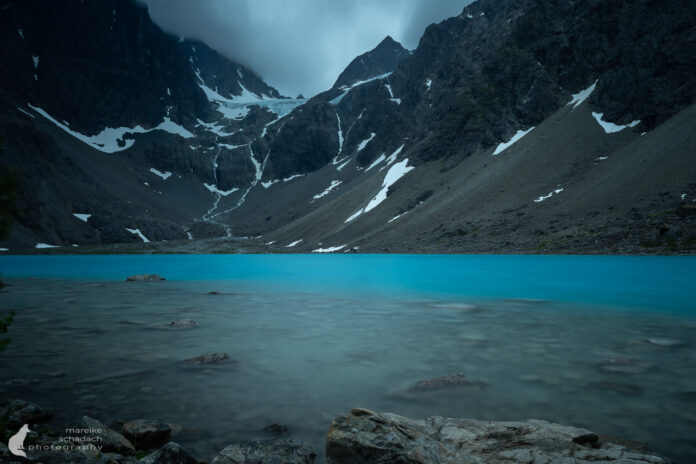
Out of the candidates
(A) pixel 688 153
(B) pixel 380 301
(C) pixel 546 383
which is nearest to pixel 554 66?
(A) pixel 688 153

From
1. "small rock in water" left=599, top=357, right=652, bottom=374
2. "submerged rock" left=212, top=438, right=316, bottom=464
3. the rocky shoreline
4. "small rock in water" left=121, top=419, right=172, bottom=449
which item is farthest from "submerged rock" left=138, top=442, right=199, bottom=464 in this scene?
"small rock in water" left=599, top=357, right=652, bottom=374

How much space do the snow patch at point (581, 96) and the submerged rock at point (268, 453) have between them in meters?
102

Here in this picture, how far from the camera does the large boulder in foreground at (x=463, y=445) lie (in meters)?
4.44

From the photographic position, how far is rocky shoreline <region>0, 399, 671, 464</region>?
14.4 feet

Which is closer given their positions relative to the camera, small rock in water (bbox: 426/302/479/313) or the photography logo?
the photography logo

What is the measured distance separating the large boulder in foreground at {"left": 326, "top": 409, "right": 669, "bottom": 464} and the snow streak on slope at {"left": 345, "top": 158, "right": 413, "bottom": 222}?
99768 mm

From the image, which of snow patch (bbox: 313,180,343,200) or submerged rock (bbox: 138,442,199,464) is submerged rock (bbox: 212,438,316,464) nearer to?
submerged rock (bbox: 138,442,199,464)

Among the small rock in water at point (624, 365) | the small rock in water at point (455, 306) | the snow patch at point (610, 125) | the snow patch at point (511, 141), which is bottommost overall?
the small rock in water at point (455, 306)

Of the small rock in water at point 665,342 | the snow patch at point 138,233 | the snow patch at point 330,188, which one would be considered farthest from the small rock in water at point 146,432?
the snow patch at point 330,188

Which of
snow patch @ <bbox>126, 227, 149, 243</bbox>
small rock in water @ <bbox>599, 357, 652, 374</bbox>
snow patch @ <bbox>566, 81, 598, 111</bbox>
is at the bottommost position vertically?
small rock in water @ <bbox>599, 357, 652, 374</bbox>

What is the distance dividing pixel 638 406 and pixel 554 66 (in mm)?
112353

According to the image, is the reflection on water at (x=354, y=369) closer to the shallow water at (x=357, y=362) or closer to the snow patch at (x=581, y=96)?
the shallow water at (x=357, y=362)

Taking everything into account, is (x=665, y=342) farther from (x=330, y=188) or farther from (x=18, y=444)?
(x=330, y=188)

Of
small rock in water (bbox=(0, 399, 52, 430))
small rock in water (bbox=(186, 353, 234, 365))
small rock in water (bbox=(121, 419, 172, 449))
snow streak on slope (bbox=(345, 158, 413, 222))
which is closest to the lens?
small rock in water (bbox=(121, 419, 172, 449))
